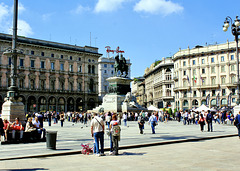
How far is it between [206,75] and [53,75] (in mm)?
38597

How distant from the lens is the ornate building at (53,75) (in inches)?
2416

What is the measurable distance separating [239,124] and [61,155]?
10.2 metres

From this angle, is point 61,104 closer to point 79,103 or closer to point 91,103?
point 79,103

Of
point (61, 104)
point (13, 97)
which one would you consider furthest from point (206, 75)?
point (13, 97)

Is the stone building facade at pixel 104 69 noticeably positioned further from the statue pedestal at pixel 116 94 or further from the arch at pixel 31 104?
the statue pedestal at pixel 116 94

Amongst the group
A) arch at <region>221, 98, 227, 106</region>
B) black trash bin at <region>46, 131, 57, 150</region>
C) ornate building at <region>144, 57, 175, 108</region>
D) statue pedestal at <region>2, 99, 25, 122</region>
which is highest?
ornate building at <region>144, 57, 175, 108</region>

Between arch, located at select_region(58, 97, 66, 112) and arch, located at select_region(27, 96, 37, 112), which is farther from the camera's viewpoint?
arch, located at select_region(58, 97, 66, 112)

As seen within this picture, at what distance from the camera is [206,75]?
71.1m

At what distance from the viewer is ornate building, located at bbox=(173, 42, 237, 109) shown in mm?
67062

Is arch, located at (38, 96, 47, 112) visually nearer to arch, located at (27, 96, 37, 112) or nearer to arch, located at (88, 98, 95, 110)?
arch, located at (27, 96, 37, 112)

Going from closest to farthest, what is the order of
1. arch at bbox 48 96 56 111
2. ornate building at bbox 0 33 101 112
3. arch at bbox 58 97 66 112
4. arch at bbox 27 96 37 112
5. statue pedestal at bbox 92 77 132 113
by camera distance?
1. statue pedestal at bbox 92 77 132 113
2. ornate building at bbox 0 33 101 112
3. arch at bbox 27 96 37 112
4. arch at bbox 48 96 56 111
5. arch at bbox 58 97 66 112

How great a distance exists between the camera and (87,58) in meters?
73.3

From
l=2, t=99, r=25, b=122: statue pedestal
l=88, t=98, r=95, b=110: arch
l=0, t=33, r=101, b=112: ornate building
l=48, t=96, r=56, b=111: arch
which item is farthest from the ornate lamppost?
l=88, t=98, r=95, b=110: arch

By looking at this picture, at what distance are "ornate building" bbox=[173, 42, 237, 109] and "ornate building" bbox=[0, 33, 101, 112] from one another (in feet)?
76.9
